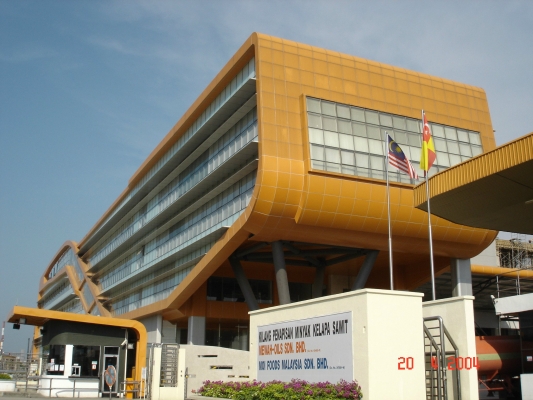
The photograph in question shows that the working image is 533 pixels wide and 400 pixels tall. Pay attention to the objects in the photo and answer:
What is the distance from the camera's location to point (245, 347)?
5356 centimetres

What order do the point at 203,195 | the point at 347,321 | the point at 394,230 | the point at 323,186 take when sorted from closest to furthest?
the point at 347,321
the point at 323,186
the point at 394,230
the point at 203,195

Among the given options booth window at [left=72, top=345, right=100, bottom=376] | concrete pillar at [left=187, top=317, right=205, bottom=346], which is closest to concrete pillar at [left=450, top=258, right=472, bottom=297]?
concrete pillar at [left=187, top=317, right=205, bottom=346]

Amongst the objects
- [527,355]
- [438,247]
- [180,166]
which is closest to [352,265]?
[438,247]

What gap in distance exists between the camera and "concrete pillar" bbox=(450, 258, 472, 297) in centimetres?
4522

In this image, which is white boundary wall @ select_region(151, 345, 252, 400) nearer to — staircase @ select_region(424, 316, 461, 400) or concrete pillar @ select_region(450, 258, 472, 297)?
concrete pillar @ select_region(450, 258, 472, 297)

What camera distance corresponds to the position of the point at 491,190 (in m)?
22.5

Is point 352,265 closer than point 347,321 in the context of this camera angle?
No

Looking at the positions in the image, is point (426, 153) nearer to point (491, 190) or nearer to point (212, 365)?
point (491, 190)

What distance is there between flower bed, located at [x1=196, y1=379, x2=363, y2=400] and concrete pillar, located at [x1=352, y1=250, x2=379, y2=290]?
17.9 metres

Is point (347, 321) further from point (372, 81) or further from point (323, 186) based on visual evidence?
point (372, 81)

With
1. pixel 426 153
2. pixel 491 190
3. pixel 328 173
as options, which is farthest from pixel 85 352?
pixel 491 190

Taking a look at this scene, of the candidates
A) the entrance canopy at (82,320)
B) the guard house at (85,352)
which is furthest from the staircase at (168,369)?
the entrance canopy at (82,320)

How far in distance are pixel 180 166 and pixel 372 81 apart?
60.6ft

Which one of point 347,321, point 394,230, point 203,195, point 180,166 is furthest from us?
point 180,166
